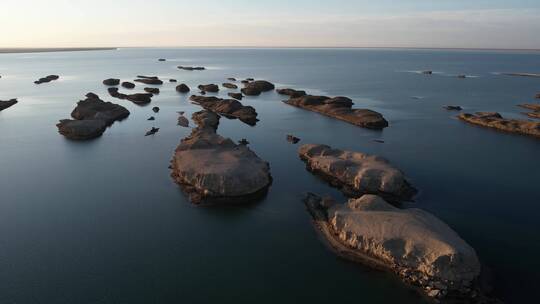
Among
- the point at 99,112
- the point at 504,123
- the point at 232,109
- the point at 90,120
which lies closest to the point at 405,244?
the point at 504,123

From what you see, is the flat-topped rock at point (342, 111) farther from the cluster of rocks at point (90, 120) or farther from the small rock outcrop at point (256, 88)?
the cluster of rocks at point (90, 120)

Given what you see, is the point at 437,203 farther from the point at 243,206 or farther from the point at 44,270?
the point at 44,270

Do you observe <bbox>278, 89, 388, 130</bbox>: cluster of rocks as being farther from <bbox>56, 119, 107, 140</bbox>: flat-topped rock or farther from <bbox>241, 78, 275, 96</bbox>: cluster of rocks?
<bbox>56, 119, 107, 140</bbox>: flat-topped rock

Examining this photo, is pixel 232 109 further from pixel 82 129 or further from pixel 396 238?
pixel 396 238

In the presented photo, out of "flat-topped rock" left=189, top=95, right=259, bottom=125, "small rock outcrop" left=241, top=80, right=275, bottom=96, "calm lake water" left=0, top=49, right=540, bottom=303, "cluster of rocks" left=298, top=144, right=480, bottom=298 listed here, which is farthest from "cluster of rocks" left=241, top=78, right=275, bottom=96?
"cluster of rocks" left=298, top=144, right=480, bottom=298

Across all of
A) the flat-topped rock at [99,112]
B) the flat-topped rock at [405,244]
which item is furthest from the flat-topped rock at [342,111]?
the flat-topped rock at [99,112]

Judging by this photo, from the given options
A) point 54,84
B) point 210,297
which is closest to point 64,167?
point 210,297
